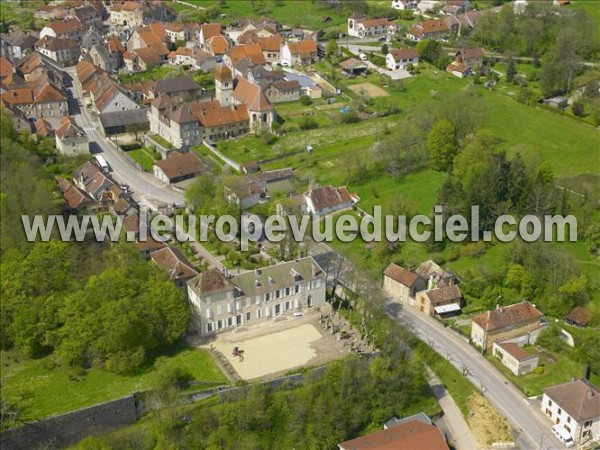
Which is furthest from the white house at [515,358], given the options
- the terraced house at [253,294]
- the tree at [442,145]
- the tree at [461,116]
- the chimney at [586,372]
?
the tree at [461,116]

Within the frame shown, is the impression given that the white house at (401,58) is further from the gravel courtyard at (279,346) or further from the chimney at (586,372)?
the chimney at (586,372)

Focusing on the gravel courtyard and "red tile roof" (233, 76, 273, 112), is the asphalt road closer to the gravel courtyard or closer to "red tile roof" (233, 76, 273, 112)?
the gravel courtyard

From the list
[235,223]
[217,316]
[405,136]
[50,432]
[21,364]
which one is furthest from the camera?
[405,136]

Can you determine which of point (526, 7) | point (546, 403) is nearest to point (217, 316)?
point (546, 403)

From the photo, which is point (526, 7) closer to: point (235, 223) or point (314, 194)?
point (314, 194)

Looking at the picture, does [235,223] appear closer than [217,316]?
No

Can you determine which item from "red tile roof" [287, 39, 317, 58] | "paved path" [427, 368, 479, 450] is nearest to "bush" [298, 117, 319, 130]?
"red tile roof" [287, 39, 317, 58]

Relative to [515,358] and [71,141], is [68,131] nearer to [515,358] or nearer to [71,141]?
[71,141]

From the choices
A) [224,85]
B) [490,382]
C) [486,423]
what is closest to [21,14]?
[224,85]

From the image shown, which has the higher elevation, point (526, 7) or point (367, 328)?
point (526, 7)
